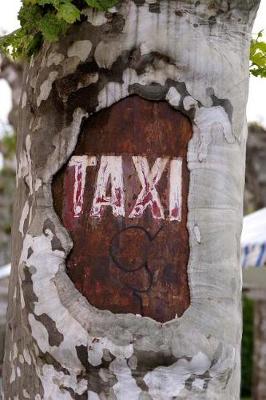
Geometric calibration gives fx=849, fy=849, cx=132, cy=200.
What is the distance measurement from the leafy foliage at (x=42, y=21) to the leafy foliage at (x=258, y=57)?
0.59 m

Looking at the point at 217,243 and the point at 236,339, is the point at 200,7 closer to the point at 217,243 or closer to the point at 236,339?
the point at 217,243

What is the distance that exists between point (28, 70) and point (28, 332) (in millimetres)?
735

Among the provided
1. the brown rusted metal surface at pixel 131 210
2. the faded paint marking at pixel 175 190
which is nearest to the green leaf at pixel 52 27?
the brown rusted metal surface at pixel 131 210

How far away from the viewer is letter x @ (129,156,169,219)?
207 centimetres

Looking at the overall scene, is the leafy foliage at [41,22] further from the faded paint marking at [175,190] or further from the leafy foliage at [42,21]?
the faded paint marking at [175,190]

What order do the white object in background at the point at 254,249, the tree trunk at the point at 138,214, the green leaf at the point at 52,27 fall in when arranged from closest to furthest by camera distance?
the tree trunk at the point at 138,214, the green leaf at the point at 52,27, the white object in background at the point at 254,249

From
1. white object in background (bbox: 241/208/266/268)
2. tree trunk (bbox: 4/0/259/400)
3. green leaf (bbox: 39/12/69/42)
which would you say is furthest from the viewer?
white object in background (bbox: 241/208/266/268)

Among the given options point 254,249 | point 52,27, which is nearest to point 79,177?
point 52,27

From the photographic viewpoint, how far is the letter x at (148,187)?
6.78 ft

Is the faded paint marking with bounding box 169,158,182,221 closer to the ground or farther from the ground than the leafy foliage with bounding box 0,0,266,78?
closer to the ground

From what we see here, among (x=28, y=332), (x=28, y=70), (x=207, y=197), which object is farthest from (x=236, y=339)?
(x=28, y=70)

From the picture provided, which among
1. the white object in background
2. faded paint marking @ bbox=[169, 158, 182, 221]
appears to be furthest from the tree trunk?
the white object in background

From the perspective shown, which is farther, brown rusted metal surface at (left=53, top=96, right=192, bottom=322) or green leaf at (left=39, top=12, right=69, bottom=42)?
green leaf at (left=39, top=12, right=69, bottom=42)

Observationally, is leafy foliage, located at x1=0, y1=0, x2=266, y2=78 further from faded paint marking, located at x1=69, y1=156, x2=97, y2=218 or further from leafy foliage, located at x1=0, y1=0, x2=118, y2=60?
faded paint marking, located at x1=69, y1=156, x2=97, y2=218
